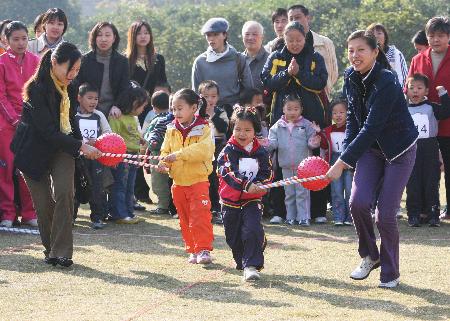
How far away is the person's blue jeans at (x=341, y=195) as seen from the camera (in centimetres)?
1212

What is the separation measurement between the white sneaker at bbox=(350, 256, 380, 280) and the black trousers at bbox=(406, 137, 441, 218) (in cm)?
376

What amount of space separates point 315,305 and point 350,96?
1.76 metres

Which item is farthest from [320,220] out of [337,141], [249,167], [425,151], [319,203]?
[249,167]

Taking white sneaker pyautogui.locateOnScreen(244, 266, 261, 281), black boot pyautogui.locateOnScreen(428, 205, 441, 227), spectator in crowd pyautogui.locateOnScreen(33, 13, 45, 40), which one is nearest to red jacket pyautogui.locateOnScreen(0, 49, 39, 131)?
spectator in crowd pyautogui.locateOnScreen(33, 13, 45, 40)

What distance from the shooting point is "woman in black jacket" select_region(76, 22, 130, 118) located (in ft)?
40.1

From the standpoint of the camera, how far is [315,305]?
7.49 m

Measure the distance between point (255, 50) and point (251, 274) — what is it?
5207 millimetres

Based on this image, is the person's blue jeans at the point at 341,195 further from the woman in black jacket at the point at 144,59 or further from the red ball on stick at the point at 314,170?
the red ball on stick at the point at 314,170

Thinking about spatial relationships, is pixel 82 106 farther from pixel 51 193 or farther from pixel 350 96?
pixel 350 96

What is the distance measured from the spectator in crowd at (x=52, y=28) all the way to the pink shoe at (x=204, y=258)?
3.99 metres

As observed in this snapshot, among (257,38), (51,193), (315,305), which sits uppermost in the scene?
(257,38)

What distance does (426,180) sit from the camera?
1206cm

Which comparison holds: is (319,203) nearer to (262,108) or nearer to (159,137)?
(262,108)

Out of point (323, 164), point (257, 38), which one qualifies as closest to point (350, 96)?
point (323, 164)
